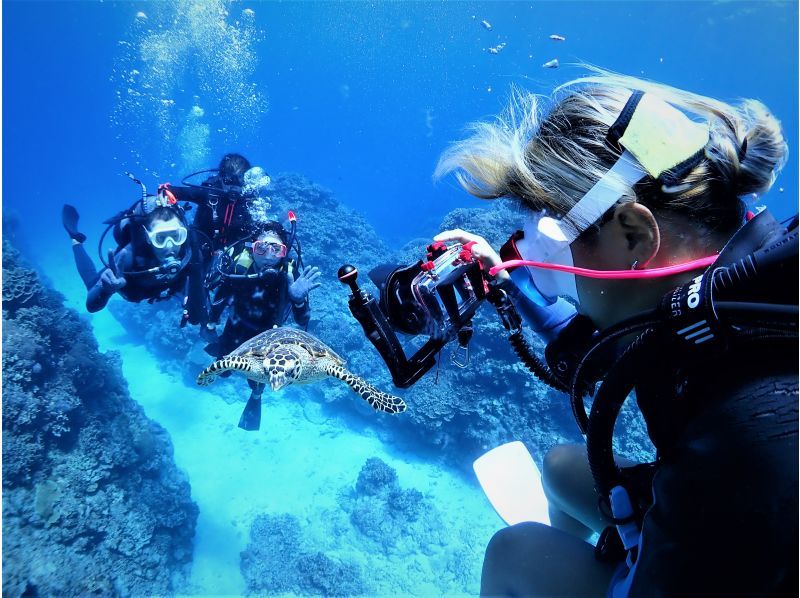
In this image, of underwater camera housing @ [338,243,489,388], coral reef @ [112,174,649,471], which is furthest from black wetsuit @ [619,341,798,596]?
coral reef @ [112,174,649,471]

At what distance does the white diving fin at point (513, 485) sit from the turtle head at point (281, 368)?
2.33 metres

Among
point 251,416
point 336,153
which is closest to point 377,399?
point 251,416

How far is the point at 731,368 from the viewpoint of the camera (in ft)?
3.35

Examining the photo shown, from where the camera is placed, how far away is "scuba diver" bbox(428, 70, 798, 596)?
2.93 feet

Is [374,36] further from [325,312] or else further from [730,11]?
[325,312]

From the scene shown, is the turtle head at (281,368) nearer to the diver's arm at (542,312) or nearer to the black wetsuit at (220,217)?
the diver's arm at (542,312)

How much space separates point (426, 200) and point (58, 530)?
216 ft

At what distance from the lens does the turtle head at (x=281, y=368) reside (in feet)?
14.9

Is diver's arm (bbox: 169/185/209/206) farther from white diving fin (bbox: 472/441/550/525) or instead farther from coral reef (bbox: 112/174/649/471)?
white diving fin (bbox: 472/441/550/525)

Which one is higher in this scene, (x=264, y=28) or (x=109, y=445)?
(x=264, y=28)

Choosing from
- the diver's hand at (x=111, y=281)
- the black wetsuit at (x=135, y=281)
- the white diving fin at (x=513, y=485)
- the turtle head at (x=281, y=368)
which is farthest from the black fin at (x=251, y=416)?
the white diving fin at (x=513, y=485)

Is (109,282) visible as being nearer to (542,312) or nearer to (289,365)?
(289,365)

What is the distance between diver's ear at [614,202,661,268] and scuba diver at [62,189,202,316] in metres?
7.09

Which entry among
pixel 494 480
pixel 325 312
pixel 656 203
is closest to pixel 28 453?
pixel 325 312
